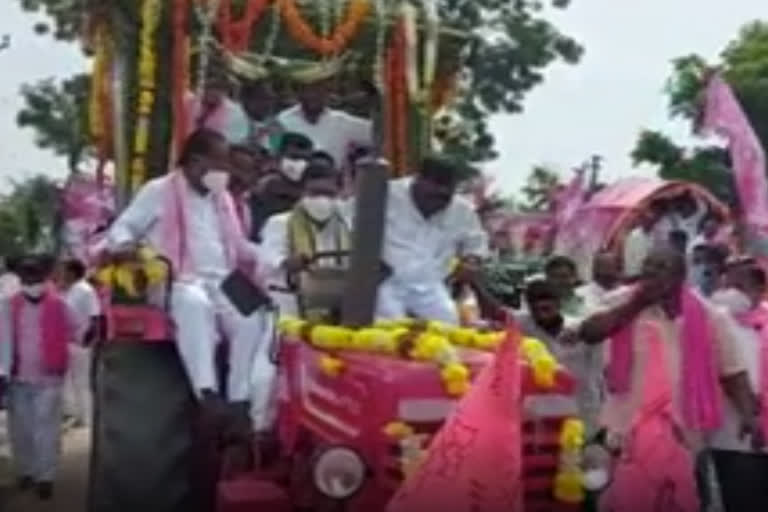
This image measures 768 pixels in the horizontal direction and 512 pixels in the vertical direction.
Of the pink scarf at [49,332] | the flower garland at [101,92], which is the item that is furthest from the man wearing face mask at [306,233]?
the pink scarf at [49,332]

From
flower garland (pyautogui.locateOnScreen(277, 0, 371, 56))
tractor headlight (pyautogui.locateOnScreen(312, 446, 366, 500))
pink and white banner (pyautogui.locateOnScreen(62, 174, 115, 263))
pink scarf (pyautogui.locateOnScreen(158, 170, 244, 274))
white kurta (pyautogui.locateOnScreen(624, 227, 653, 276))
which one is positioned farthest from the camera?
white kurta (pyautogui.locateOnScreen(624, 227, 653, 276))

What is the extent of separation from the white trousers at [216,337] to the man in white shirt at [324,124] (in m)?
2.93

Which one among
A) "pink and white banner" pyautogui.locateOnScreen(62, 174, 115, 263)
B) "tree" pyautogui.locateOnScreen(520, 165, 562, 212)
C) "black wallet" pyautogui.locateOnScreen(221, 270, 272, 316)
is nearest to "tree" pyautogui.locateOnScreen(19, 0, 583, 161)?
"tree" pyautogui.locateOnScreen(520, 165, 562, 212)

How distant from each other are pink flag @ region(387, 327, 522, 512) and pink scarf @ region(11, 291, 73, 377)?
20.4 ft

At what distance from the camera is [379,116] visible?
35.2 ft

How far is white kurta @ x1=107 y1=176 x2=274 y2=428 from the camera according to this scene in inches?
301

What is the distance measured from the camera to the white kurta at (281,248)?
8445 millimetres

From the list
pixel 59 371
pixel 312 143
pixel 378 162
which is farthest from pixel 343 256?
pixel 59 371

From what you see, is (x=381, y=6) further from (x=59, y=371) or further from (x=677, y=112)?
(x=677, y=112)

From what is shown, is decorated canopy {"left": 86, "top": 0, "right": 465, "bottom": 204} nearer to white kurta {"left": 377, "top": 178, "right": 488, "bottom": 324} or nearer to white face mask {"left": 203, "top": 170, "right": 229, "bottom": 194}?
white face mask {"left": 203, "top": 170, "right": 229, "bottom": 194}

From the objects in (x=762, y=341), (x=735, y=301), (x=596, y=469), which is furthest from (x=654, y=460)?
(x=735, y=301)

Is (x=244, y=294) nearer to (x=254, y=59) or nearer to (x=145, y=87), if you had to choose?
(x=145, y=87)

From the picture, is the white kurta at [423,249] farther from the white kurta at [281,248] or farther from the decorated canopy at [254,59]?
the decorated canopy at [254,59]

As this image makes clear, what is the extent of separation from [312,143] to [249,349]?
295 centimetres
